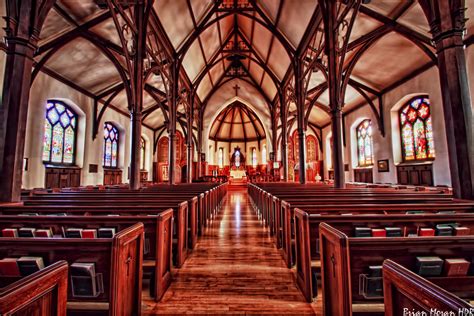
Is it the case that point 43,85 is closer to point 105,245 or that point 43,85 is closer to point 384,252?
point 105,245

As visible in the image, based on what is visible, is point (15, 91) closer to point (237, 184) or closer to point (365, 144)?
point (365, 144)

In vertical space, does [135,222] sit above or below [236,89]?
below

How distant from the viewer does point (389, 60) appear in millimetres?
8797

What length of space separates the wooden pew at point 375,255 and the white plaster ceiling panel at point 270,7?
9939 millimetres

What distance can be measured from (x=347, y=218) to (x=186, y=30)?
10862mm

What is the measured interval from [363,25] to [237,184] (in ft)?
43.6

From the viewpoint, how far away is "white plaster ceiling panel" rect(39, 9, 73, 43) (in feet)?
21.2

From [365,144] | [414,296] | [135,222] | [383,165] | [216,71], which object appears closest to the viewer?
[414,296]

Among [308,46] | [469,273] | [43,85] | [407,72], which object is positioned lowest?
[469,273]

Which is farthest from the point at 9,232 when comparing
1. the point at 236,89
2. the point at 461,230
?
the point at 236,89

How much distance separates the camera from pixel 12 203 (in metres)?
3.13

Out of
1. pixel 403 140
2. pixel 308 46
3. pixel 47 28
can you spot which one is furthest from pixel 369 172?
pixel 47 28

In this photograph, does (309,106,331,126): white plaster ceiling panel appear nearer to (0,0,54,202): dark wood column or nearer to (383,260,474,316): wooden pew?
(0,0,54,202): dark wood column

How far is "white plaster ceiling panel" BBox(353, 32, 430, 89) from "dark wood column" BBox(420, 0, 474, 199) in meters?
5.09
